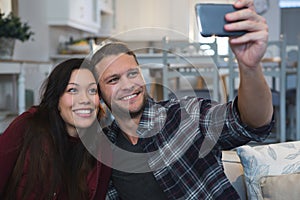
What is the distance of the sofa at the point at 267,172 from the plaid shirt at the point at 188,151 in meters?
0.19

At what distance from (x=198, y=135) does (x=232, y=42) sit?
43cm

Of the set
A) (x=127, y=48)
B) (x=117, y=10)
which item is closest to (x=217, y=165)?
(x=127, y=48)

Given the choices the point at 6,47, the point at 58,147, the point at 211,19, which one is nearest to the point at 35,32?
the point at 6,47

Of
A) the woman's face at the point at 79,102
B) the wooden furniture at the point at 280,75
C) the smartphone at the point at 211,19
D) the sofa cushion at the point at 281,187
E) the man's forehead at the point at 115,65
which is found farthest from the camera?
the wooden furniture at the point at 280,75

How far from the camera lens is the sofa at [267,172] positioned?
119 cm

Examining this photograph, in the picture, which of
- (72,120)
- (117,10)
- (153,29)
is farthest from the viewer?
(117,10)

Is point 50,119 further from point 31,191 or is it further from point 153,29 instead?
point 153,29

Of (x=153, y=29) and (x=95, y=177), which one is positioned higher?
(x=153, y=29)

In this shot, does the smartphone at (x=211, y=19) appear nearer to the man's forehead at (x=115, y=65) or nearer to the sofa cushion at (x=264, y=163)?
the man's forehead at (x=115, y=65)

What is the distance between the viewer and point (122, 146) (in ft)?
3.54

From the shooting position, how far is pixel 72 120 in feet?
3.79

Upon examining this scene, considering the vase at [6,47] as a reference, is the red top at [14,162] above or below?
below

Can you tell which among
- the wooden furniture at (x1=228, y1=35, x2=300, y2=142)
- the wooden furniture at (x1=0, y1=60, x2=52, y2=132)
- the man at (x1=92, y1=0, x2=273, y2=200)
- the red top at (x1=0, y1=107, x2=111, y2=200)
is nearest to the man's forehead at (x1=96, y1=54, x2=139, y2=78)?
the man at (x1=92, y1=0, x2=273, y2=200)

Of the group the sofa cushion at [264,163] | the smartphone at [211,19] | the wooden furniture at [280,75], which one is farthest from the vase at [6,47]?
the smartphone at [211,19]
